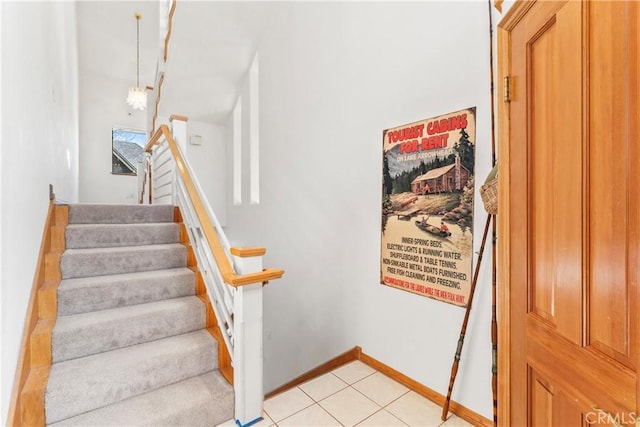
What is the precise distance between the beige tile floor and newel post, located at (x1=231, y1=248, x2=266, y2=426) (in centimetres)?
11

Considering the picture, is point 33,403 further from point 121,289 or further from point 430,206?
point 430,206

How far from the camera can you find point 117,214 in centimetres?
277

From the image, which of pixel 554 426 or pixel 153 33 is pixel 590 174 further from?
pixel 153 33

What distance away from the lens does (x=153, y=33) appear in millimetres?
4652

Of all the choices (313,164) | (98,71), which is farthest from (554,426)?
(98,71)

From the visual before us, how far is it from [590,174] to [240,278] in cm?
144

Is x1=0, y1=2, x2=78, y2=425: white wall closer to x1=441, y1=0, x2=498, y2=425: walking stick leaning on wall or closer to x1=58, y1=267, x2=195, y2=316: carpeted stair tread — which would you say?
x1=58, y1=267, x2=195, y2=316: carpeted stair tread

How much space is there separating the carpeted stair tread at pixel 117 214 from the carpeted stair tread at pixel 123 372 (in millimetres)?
1335

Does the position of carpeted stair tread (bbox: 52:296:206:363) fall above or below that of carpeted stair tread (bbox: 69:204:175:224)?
below

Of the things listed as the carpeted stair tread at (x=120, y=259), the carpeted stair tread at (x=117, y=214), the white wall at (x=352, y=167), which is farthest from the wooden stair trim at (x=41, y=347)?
the white wall at (x=352, y=167)

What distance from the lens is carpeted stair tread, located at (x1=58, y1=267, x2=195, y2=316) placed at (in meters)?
1.90

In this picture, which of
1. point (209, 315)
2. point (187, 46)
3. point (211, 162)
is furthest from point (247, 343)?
point (211, 162)

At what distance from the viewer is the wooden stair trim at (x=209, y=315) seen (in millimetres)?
1925

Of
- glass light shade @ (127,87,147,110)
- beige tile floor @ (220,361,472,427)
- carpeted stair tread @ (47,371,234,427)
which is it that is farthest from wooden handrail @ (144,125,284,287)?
glass light shade @ (127,87,147,110)
